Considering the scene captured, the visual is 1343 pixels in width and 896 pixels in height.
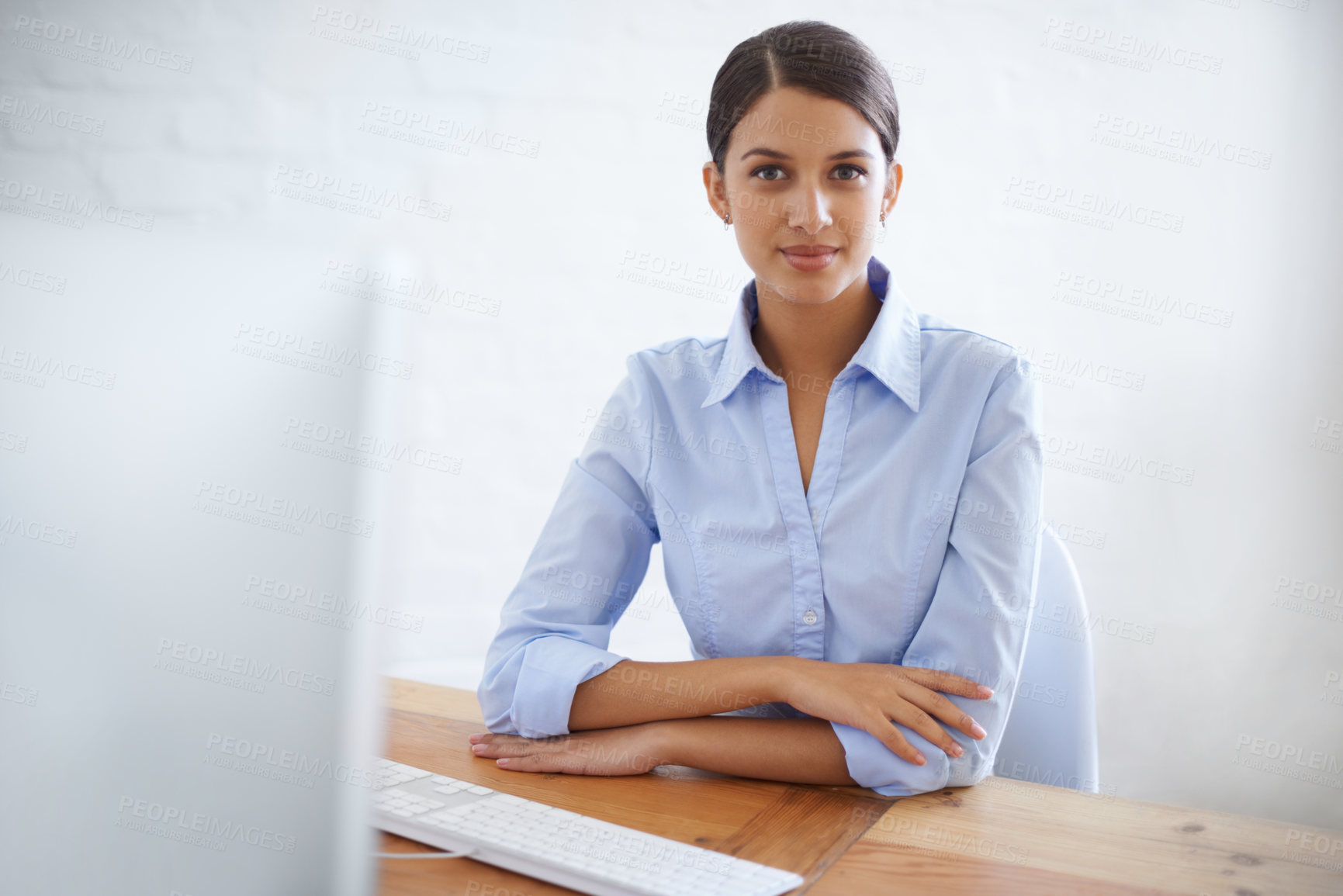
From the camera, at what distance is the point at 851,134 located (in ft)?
3.98

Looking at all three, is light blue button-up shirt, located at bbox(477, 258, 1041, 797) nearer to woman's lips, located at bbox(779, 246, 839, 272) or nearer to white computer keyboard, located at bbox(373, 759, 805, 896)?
woman's lips, located at bbox(779, 246, 839, 272)

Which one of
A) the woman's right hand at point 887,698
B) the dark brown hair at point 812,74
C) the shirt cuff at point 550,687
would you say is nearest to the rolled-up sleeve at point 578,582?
the shirt cuff at point 550,687

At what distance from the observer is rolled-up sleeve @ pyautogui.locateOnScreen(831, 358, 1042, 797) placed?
105cm

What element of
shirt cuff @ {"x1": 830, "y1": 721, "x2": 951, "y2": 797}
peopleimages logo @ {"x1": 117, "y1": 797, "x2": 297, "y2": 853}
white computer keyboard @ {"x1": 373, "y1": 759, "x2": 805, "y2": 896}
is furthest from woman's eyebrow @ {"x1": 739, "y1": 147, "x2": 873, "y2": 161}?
peopleimages logo @ {"x1": 117, "y1": 797, "x2": 297, "y2": 853}

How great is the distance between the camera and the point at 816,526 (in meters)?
1.22

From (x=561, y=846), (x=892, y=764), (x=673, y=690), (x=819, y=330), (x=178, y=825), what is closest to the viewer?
(x=178, y=825)

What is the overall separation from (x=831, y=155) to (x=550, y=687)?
2.39 ft

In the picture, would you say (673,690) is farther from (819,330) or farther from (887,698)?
(819,330)

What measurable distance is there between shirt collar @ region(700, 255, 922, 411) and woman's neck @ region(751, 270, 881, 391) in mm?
26

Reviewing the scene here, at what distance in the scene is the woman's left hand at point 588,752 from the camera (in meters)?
1.08

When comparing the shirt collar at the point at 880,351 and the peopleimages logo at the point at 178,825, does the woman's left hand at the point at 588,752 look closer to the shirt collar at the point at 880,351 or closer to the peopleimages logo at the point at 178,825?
the shirt collar at the point at 880,351

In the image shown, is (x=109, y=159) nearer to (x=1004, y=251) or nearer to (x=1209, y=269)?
(x=1004, y=251)

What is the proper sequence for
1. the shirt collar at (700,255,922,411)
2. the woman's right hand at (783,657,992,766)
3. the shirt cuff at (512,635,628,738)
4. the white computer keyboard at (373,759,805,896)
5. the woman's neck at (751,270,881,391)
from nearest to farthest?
the white computer keyboard at (373,759,805,896), the woman's right hand at (783,657,992,766), the shirt cuff at (512,635,628,738), the shirt collar at (700,255,922,411), the woman's neck at (751,270,881,391)

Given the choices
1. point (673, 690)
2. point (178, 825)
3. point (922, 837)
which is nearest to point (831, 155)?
point (673, 690)
